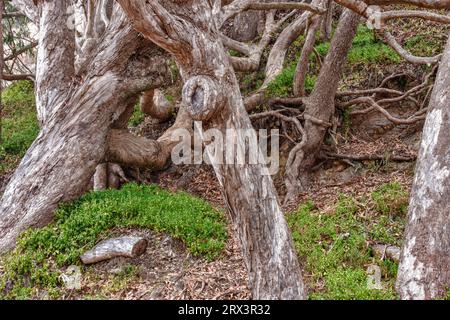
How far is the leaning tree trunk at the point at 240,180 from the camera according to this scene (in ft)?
12.7

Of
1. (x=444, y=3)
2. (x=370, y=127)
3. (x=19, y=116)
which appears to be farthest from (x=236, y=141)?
(x=19, y=116)

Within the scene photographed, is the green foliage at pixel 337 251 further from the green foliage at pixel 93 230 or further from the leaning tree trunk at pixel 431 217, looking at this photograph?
the green foliage at pixel 93 230

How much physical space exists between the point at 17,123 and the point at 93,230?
5.33m

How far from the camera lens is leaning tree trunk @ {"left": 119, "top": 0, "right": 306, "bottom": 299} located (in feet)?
12.7

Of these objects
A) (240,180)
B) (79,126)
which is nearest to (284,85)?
(79,126)

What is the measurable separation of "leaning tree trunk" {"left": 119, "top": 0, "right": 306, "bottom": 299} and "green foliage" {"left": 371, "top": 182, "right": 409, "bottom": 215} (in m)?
1.77

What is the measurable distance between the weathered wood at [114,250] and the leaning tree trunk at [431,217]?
2507 mm

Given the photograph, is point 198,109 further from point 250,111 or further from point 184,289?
point 250,111

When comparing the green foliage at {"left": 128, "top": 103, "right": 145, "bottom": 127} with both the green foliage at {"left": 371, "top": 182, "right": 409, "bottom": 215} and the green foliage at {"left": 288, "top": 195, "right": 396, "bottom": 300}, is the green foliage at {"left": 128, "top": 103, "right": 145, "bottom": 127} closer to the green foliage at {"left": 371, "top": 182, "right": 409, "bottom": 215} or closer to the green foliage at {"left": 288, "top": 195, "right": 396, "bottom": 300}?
the green foliage at {"left": 288, "top": 195, "right": 396, "bottom": 300}

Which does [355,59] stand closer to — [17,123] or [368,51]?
[368,51]

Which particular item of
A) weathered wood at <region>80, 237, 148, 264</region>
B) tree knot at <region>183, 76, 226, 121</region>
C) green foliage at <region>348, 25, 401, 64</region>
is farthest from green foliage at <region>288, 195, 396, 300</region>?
green foliage at <region>348, 25, 401, 64</region>

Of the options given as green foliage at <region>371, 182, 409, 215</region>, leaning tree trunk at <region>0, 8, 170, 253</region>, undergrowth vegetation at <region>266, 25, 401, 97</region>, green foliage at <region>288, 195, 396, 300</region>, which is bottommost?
green foliage at <region>288, 195, 396, 300</region>

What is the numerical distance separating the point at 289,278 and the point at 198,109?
5.38 feet

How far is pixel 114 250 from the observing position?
469 centimetres
